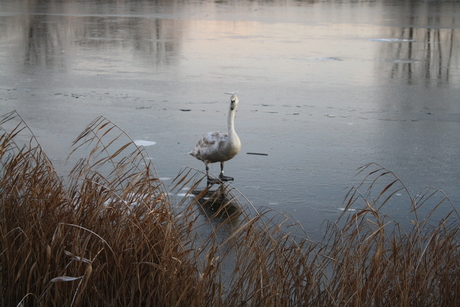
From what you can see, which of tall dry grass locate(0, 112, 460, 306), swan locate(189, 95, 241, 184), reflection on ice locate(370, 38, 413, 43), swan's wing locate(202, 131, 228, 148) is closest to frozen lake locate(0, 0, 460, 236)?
reflection on ice locate(370, 38, 413, 43)

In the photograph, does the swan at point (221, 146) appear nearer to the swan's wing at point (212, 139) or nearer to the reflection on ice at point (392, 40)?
the swan's wing at point (212, 139)

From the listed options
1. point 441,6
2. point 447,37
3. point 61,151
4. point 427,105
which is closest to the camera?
point 61,151

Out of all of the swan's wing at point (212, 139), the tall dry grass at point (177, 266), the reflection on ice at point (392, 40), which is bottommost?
the tall dry grass at point (177, 266)

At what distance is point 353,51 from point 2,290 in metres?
14.4

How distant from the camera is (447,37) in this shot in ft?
65.2

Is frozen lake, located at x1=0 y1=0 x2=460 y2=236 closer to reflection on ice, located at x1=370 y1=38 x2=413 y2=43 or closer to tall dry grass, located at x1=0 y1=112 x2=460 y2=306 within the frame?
reflection on ice, located at x1=370 y1=38 x2=413 y2=43

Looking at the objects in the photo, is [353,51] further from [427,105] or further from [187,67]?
[427,105]

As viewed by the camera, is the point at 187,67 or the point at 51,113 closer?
the point at 51,113

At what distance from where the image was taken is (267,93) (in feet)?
38.1

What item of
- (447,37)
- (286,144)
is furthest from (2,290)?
(447,37)

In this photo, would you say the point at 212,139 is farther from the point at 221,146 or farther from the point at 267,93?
the point at 267,93

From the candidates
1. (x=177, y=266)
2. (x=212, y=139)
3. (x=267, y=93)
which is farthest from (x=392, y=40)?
(x=177, y=266)

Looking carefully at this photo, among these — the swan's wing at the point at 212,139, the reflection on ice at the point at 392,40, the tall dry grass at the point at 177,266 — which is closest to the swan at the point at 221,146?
the swan's wing at the point at 212,139

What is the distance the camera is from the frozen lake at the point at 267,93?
7215 mm
